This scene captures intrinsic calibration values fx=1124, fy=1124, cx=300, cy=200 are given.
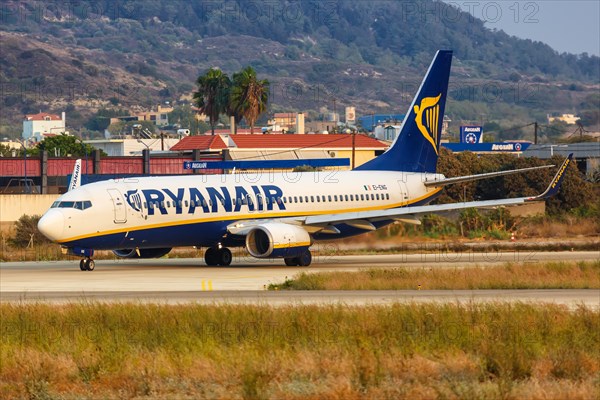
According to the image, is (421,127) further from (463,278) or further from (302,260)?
(463,278)

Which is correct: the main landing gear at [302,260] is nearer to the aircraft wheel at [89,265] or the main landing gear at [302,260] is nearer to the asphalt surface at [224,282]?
the asphalt surface at [224,282]

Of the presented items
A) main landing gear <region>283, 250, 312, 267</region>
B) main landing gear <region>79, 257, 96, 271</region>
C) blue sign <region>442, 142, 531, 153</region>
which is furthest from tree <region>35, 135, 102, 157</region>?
main landing gear <region>79, 257, 96, 271</region>

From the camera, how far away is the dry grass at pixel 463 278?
A: 36.1 metres

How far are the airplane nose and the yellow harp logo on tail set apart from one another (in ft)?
64.0

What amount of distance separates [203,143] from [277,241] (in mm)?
82424

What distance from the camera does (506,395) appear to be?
1783cm

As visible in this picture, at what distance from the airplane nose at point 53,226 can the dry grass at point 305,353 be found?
15931 millimetres

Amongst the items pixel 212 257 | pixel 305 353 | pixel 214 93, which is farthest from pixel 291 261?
pixel 214 93

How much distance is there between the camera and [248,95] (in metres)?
140

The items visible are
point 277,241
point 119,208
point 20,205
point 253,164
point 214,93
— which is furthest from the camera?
point 214,93

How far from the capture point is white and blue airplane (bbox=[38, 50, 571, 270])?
45.2 metres

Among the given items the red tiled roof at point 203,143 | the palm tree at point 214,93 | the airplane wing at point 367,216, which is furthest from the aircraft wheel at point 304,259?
the palm tree at point 214,93

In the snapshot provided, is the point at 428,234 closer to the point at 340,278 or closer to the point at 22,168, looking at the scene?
the point at 340,278

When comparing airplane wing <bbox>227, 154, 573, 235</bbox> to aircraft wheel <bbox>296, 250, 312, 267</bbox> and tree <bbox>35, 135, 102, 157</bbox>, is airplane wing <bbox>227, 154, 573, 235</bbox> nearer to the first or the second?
aircraft wheel <bbox>296, 250, 312, 267</bbox>
